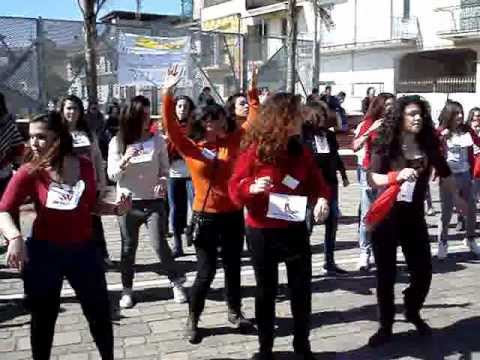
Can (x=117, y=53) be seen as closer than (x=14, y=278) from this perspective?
No

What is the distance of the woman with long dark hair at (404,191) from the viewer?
4500 mm

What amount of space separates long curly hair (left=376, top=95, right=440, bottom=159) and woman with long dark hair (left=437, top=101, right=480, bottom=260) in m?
2.84

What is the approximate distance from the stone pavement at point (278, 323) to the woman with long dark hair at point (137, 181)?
1.49 feet

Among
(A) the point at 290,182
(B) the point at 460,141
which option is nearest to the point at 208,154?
(A) the point at 290,182

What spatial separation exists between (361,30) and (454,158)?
2643 cm

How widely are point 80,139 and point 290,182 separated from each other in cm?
Result: 234

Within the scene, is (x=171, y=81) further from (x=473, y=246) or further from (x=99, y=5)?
(x=99, y=5)

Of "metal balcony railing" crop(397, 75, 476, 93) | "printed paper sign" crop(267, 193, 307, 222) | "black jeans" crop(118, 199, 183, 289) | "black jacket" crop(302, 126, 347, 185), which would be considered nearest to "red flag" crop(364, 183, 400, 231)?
"printed paper sign" crop(267, 193, 307, 222)

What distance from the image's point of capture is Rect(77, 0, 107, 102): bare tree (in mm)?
12477

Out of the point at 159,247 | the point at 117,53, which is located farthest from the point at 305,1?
the point at 159,247

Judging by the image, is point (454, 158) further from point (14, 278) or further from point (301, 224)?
point (14, 278)

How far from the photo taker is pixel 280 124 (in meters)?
3.89

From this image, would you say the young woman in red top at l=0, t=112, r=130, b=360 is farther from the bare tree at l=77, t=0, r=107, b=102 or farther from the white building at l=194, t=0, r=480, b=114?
the white building at l=194, t=0, r=480, b=114

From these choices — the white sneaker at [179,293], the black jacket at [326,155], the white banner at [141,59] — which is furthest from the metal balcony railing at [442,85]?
the white sneaker at [179,293]
